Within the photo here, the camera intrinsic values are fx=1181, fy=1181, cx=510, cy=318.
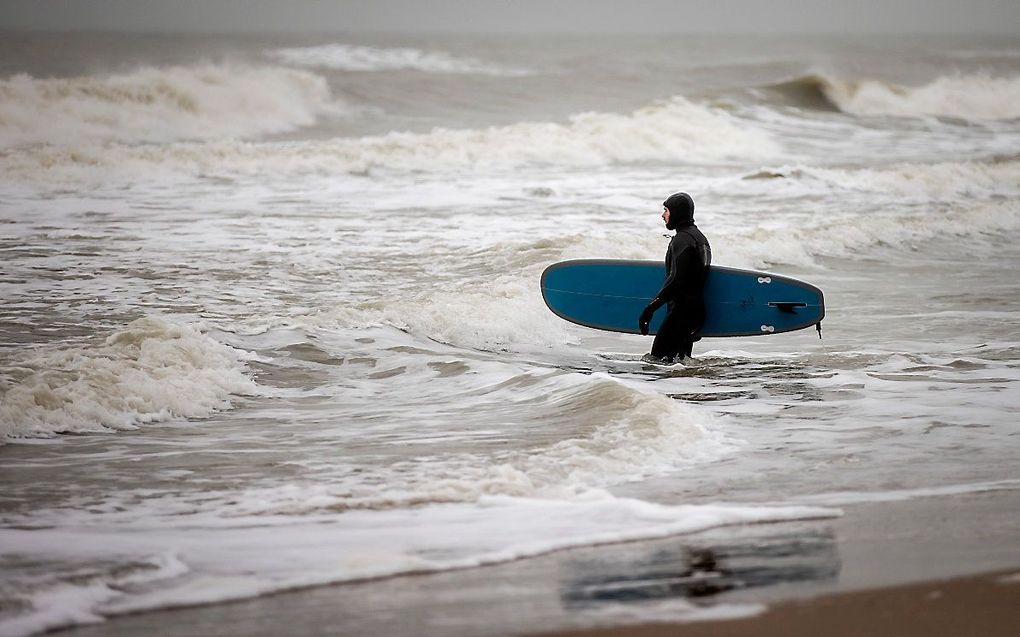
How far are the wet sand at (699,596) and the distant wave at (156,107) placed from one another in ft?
90.0

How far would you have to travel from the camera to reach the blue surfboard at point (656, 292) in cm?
846

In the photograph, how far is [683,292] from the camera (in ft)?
26.7

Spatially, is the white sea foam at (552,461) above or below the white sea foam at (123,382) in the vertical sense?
below

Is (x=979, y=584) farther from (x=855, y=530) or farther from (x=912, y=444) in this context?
(x=912, y=444)

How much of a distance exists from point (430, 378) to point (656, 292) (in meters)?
2.02

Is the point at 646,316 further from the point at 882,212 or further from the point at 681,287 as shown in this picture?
the point at 882,212

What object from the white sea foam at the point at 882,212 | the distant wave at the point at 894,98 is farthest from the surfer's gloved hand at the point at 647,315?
the distant wave at the point at 894,98

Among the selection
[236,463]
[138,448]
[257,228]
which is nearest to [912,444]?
[236,463]

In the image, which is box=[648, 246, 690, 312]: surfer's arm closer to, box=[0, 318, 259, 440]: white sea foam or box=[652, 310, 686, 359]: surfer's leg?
box=[652, 310, 686, 359]: surfer's leg

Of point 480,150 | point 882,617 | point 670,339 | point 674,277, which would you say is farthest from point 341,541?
point 480,150

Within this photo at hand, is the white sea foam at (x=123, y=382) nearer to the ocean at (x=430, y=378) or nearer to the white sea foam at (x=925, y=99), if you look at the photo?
the ocean at (x=430, y=378)

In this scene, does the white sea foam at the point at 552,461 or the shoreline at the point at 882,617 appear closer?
the shoreline at the point at 882,617

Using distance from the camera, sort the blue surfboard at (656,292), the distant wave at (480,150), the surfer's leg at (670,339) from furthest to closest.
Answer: the distant wave at (480,150) → the blue surfboard at (656,292) → the surfer's leg at (670,339)

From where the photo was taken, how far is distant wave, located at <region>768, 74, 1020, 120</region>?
45062 mm
